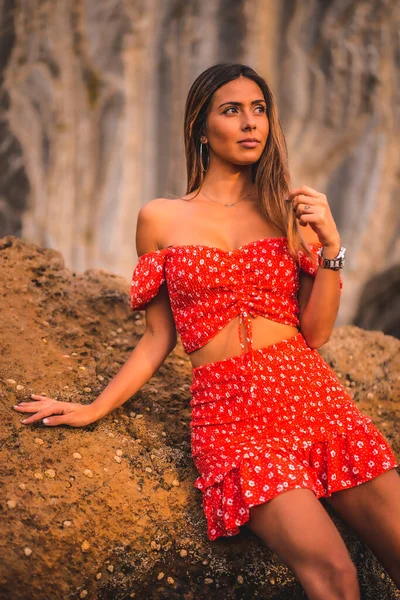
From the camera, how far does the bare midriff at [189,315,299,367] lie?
215 cm

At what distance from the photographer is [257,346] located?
2.14 m

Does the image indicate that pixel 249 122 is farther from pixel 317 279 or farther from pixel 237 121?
pixel 317 279

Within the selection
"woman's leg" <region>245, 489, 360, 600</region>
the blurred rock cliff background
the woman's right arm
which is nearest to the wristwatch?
the woman's right arm

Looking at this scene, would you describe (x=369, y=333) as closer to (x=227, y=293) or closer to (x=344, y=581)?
(x=227, y=293)

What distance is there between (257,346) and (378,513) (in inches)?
21.8

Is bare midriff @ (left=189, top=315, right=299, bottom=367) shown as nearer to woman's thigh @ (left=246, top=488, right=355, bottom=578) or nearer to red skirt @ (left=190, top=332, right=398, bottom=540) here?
red skirt @ (left=190, top=332, right=398, bottom=540)

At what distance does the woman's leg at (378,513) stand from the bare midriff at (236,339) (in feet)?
1.54

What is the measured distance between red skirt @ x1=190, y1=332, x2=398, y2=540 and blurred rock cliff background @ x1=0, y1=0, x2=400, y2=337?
13.5ft

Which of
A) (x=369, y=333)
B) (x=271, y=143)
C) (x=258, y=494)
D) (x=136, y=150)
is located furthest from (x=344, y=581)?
(x=136, y=150)

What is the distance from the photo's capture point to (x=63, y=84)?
5.93 meters

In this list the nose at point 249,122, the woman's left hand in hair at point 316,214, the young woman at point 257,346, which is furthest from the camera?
the nose at point 249,122

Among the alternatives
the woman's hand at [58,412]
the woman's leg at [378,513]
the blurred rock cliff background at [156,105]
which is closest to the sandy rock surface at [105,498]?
the woman's hand at [58,412]

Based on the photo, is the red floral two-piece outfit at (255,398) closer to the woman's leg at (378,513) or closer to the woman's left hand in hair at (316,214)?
the woman's leg at (378,513)

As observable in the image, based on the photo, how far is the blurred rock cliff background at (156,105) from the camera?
19.2ft
